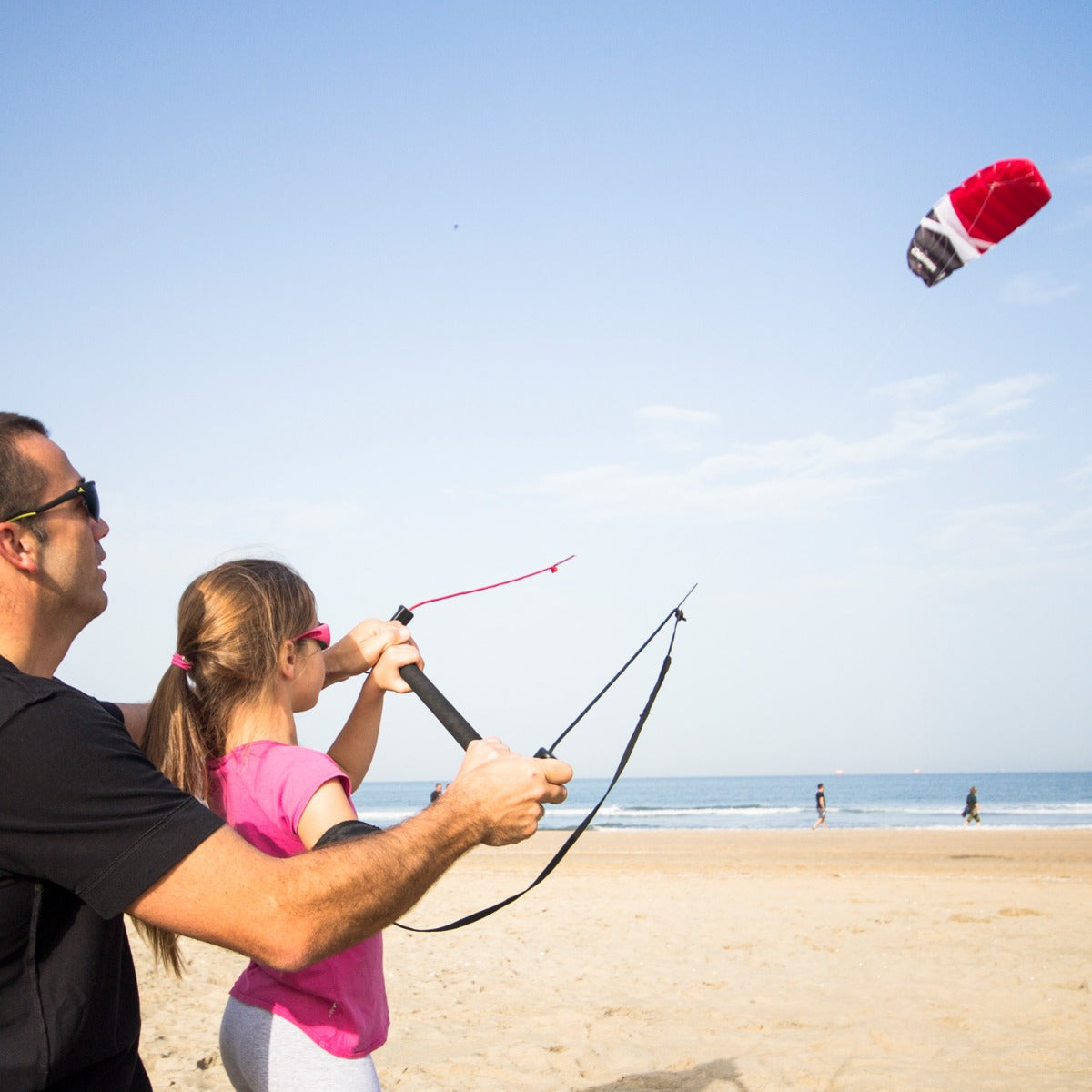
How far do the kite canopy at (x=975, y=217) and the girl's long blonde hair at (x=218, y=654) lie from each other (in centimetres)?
493

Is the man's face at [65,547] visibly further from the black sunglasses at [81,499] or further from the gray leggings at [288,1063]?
the gray leggings at [288,1063]

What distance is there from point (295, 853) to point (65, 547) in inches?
30.9

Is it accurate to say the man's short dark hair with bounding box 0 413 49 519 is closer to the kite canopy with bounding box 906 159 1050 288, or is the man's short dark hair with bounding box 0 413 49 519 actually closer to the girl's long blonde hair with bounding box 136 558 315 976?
the girl's long blonde hair with bounding box 136 558 315 976

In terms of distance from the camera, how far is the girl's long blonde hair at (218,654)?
2174 millimetres

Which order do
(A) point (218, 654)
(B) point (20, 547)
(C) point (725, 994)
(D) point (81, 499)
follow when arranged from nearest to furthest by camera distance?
(B) point (20, 547) → (D) point (81, 499) → (A) point (218, 654) → (C) point (725, 994)

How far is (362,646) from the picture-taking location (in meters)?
2.56

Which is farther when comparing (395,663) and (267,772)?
(395,663)

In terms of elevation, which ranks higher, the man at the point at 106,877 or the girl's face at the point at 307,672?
the girl's face at the point at 307,672

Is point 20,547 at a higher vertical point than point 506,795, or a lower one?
higher

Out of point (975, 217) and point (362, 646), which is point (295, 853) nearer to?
point (362, 646)

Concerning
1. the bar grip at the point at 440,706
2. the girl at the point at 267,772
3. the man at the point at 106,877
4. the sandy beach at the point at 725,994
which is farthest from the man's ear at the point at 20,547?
the sandy beach at the point at 725,994

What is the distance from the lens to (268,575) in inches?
91.0

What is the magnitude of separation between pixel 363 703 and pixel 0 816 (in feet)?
4.29

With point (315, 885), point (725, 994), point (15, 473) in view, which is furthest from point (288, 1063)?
point (725, 994)
